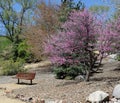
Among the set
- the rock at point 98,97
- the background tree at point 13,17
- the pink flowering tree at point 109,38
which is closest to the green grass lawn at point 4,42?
the background tree at point 13,17

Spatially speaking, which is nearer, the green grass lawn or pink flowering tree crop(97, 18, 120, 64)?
pink flowering tree crop(97, 18, 120, 64)

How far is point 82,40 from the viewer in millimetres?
16938

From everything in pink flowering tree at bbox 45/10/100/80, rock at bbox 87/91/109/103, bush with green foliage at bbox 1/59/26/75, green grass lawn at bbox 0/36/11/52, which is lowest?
bush with green foliage at bbox 1/59/26/75

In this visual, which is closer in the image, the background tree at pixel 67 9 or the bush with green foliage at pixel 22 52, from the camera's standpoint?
the background tree at pixel 67 9

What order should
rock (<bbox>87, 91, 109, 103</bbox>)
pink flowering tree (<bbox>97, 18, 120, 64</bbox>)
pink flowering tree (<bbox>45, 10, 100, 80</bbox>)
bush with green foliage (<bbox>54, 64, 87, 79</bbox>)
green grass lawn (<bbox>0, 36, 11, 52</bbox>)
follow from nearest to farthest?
rock (<bbox>87, 91, 109, 103</bbox>)
pink flowering tree (<bbox>97, 18, 120, 64</bbox>)
pink flowering tree (<bbox>45, 10, 100, 80</bbox>)
bush with green foliage (<bbox>54, 64, 87, 79</bbox>)
green grass lawn (<bbox>0, 36, 11, 52</bbox>)

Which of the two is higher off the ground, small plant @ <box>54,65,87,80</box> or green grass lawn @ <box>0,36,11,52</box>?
green grass lawn @ <box>0,36,11,52</box>

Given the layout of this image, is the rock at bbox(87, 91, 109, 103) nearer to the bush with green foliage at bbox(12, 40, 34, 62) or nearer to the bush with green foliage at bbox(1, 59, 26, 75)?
the bush with green foliage at bbox(1, 59, 26, 75)

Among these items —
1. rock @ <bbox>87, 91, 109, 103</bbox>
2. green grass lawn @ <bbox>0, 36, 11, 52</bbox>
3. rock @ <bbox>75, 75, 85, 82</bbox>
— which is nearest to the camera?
rock @ <bbox>87, 91, 109, 103</bbox>

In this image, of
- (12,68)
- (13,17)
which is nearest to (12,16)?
(13,17)

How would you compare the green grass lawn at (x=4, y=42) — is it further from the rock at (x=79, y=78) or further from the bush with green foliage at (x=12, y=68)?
the rock at (x=79, y=78)

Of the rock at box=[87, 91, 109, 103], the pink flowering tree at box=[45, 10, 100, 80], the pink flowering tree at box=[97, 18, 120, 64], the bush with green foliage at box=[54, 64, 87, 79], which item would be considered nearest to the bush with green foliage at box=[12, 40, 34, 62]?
the bush with green foliage at box=[54, 64, 87, 79]

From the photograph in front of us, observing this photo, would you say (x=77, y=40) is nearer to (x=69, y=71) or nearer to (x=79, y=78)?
(x=79, y=78)

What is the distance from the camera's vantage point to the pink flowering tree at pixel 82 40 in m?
16.5

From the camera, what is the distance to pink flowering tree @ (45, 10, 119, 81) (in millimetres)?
16500
